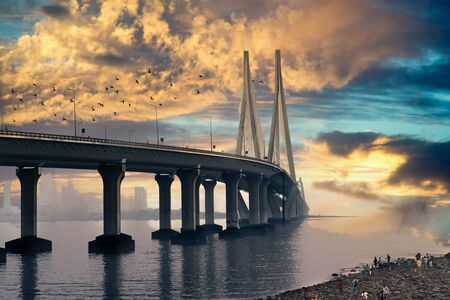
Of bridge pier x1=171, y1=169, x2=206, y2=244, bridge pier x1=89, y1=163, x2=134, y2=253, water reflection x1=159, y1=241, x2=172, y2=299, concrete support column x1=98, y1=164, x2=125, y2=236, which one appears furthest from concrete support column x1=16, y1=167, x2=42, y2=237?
bridge pier x1=171, y1=169, x2=206, y2=244

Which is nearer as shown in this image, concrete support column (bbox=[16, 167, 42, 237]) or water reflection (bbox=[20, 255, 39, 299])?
water reflection (bbox=[20, 255, 39, 299])

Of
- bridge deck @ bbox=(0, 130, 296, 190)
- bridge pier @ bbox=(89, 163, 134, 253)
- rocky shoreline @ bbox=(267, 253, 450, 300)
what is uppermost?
bridge deck @ bbox=(0, 130, 296, 190)

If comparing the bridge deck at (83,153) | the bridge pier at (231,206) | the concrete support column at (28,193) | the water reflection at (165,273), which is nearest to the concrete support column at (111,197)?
the bridge deck at (83,153)

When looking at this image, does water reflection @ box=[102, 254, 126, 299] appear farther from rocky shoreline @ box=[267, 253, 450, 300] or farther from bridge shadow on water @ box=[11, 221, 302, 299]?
rocky shoreline @ box=[267, 253, 450, 300]

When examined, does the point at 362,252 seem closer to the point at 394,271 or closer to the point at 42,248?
the point at 394,271

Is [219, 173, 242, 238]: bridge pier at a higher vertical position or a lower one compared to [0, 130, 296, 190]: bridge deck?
lower

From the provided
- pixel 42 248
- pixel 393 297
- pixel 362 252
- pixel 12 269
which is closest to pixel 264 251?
pixel 362 252
